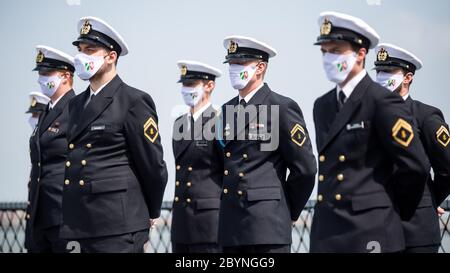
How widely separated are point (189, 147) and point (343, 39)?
12.2ft

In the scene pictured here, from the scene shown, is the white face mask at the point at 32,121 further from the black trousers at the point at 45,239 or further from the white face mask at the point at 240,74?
the white face mask at the point at 240,74

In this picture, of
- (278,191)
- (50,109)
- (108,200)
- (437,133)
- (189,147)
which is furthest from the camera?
(189,147)

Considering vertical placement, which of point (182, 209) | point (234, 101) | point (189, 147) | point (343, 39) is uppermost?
point (343, 39)

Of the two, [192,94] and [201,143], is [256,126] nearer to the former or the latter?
[201,143]

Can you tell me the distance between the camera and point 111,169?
6.85m

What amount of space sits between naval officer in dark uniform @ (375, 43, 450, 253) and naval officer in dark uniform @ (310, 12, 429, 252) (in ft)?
5.79

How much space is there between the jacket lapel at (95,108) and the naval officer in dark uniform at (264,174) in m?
1.32

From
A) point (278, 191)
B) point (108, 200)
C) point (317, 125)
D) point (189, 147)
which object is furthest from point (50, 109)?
point (317, 125)

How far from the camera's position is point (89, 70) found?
23.7 ft

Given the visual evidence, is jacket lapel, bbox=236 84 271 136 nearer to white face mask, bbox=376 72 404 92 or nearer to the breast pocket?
white face mask, bbox=376 72 404 92

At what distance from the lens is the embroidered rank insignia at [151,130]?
274 inches

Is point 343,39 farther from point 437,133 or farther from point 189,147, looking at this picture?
point 189,147

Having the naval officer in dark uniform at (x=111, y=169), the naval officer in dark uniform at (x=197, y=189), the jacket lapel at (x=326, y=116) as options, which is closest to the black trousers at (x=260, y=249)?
the naval officer in dark uniform at (x=111, y=169)

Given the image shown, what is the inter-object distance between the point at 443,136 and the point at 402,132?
255cm
